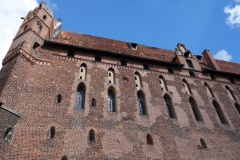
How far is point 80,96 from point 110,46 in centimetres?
621

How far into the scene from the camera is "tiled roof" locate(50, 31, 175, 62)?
13.8m

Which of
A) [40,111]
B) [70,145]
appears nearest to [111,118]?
[70,145]

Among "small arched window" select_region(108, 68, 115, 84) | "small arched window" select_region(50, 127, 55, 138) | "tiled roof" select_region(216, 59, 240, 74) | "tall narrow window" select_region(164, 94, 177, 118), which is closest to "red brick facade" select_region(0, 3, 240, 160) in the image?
"small arched window" select_region(50, 127, 55, 138)

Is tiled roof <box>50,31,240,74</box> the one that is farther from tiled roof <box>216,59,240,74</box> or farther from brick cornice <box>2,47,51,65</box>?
brick cornice <box>2,47,51,65</box>

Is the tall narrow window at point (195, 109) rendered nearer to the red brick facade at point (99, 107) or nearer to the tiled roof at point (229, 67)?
the red brick facade at point (99, 107)

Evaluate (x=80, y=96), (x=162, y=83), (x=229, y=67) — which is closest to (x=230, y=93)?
(x=229, y=67)

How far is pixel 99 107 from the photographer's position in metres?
10.1

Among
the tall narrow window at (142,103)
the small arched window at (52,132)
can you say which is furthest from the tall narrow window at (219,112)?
the small arched window at (52,132)

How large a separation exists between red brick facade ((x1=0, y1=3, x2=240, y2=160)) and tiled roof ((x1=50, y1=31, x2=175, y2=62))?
0.19m

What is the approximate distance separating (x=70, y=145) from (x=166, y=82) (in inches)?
323

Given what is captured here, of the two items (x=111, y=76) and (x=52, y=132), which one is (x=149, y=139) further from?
(x=52, y=132)

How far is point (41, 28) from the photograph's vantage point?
1288 cm

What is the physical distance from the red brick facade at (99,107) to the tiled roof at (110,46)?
0.19 m

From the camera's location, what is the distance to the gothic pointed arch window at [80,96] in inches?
401
